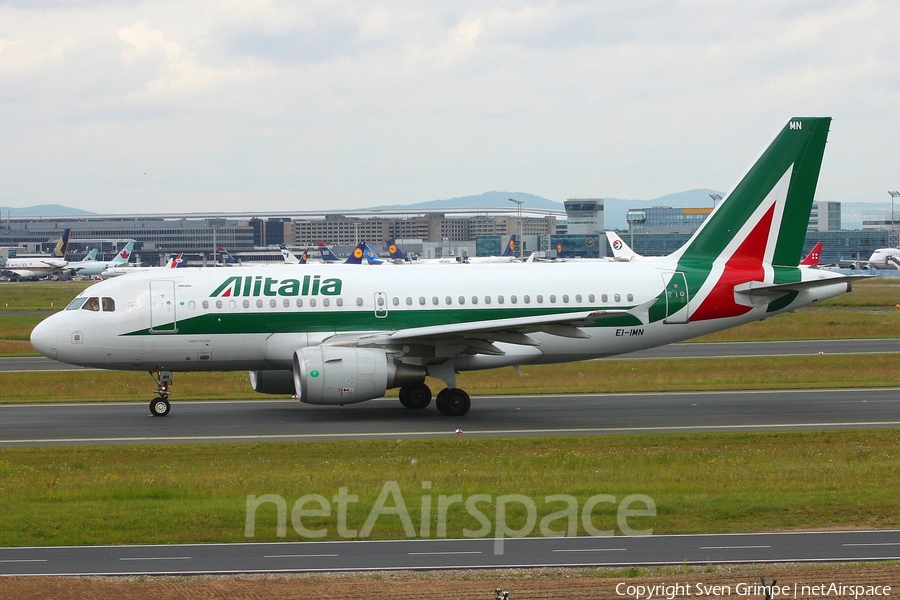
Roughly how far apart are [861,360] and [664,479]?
23782 millimetres

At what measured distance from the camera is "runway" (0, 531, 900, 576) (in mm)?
14125

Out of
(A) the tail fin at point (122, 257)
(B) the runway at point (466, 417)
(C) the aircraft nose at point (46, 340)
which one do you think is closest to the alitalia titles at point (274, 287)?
(B) the runway at point (466, 417)

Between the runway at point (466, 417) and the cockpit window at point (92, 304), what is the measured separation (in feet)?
9.72

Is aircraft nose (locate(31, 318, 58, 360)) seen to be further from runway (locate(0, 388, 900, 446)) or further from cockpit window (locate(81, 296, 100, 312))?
runway (locate(0, 388, 900, 446))

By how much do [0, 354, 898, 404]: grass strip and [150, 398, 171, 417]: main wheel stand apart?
3658mm

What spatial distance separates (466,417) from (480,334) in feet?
8.13

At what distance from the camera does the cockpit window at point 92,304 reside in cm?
2998

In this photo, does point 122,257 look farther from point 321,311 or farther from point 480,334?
point 480,334

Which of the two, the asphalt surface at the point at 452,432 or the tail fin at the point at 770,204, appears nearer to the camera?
the asphalt surface at the point at 452,432

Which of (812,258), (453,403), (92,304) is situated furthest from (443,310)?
(812,258)

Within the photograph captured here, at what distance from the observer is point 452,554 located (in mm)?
14695

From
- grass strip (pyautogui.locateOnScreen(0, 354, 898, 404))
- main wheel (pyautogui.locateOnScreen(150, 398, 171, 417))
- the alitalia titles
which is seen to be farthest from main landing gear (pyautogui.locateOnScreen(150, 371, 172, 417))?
grass strip (pyautogui.locateOnScreen(0, 354, 898, 404))

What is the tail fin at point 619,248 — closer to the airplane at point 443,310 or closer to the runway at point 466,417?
the airplane at point 443,310

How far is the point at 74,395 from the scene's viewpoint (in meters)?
35.0
